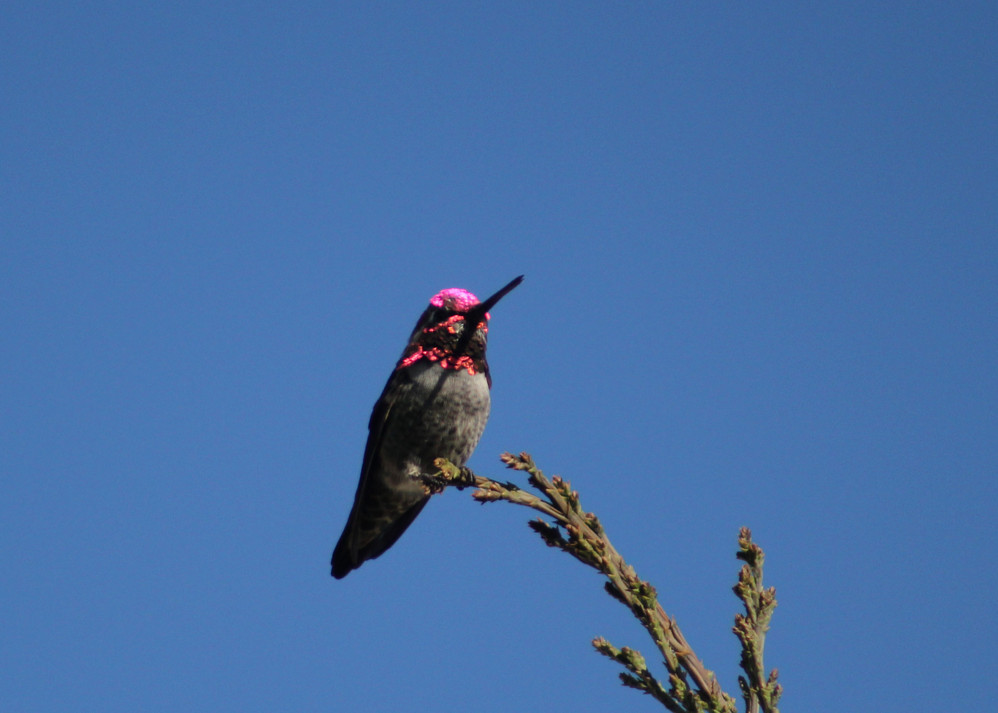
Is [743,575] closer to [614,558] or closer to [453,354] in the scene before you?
[614,558]

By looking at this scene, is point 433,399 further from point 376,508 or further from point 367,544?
point 367,544

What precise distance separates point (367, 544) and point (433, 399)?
4.95 feet

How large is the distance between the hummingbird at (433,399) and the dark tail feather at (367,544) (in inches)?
15.4

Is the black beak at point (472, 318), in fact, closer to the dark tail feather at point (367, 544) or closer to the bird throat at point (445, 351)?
the bird throat at point (445, 351)

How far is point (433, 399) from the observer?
17.2 feet

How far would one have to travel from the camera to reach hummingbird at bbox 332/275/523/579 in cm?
525

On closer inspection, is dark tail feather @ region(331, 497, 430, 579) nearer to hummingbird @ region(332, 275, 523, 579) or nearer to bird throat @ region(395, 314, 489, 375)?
hummingbird @ region(332, 275, 523, 579)

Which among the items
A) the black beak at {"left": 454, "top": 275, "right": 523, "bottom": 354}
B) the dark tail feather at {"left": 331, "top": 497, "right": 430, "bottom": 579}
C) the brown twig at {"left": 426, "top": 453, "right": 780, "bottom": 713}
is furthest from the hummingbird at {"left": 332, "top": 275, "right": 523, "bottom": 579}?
the brown twig at {"left": 426, "top": 453, "right": 780, "bottom": 713}

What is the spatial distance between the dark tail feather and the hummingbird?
1.28 feet

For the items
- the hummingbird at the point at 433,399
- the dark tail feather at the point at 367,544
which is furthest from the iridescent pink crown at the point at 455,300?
the dark tail feather at the point at 367,544

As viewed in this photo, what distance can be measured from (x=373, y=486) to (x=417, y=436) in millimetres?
660

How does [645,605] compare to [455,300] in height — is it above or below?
below

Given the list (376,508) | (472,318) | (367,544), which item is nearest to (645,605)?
(472,318)

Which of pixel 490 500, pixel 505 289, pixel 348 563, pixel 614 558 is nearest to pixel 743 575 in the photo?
pixel 614 558
